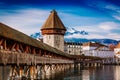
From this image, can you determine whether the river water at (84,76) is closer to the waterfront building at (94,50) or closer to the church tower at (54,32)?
the church tower at (54,32)

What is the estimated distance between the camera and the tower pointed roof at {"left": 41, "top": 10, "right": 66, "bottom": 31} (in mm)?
71206

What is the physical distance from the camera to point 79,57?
9369 centimetres

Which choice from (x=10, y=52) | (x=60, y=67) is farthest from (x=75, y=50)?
(x=10, y=52)

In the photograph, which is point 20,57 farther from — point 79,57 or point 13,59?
point 79,57

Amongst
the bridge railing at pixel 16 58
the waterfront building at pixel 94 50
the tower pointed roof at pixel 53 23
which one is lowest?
the bridge railing at pixel 16 58

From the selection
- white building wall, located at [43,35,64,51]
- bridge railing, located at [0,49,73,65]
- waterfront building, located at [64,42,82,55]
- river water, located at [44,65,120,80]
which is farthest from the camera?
waterfront building, located at [64,42,82,55]

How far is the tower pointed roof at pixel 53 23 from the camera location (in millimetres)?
71206

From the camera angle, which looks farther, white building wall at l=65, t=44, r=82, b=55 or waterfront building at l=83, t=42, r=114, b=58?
waterfront building at l=83, t=42, r=114, b=58

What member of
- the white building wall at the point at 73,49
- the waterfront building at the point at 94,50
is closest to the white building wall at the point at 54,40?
the white building wall at the point at 73,49

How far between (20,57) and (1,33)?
15.6ft

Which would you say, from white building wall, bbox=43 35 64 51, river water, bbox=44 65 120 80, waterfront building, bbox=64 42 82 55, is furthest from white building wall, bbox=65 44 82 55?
river water, bbox=44 65 120 80

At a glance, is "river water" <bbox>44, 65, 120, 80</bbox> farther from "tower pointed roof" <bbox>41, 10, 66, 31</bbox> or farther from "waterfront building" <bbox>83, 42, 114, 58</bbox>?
"waterfront building" <bbox>83, 42, 114, 58</bbox>

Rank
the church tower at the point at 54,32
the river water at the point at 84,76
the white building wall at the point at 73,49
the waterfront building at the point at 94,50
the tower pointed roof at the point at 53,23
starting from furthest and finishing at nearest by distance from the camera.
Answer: the waterfront building at the point at 94,50 → the white building wall at the point at 73,49 → the tower pointed roof at the point at 53,23 → the church tower at the point at 54,32 → the river water at the point at 84,76

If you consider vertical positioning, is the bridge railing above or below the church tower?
below
